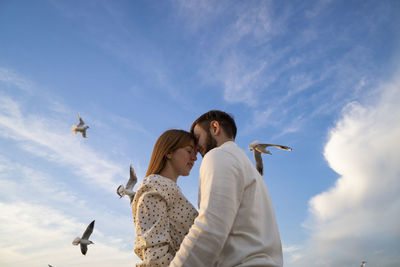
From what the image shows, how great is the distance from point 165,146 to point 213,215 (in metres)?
1.88

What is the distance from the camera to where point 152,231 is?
12.2 ft

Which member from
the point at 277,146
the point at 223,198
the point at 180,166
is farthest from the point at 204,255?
the point at 277,146

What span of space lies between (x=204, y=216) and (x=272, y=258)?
885 mm

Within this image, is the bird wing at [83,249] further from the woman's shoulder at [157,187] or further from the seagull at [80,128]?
the woman's shoulder at [157,187]

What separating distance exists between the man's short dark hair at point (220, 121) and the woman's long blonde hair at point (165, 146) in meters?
0.30

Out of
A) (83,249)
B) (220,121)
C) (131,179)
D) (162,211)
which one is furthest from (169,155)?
(83,249)

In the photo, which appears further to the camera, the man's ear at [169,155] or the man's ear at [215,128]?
the man's ear at [169,155]

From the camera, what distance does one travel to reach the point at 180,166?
473 centimetres

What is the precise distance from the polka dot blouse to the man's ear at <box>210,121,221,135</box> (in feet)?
3.13

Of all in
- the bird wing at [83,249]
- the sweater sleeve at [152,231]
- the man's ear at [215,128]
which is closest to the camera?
the sweater sleeve at [152,231]

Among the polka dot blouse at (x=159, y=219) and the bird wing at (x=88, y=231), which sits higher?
the bird wing at (x=88, y=231)

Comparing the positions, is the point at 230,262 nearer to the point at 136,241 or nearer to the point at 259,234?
the point at 259,234

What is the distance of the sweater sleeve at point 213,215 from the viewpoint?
9.80ft

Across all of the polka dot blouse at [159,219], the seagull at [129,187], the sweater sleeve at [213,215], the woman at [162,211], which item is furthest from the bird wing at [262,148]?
the sweater sleeve at [213,215]
